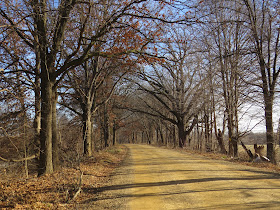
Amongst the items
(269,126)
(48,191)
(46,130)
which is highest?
(46,130)

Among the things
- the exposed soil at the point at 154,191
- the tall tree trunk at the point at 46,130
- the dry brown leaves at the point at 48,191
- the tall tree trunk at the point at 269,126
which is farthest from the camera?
the tall tree trunk at the point at 269,126

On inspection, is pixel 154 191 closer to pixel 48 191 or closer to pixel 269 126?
pixel 48 191

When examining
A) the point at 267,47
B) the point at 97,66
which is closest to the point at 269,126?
the point at 267,47

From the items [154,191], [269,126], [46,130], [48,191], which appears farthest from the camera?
[269,126]

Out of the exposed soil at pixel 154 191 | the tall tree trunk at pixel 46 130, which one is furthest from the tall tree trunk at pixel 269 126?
the tall tree trunk at pixel 46 130

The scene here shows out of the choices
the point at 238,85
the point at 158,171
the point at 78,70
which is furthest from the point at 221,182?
the point at 78,70

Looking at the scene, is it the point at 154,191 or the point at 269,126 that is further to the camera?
the point at 269,126

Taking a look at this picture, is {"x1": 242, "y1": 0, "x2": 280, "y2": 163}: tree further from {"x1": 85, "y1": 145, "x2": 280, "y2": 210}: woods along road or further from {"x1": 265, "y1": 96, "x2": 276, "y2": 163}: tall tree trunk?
{"x1": 85, "y1": 145, "x2": 280, "y2": 210}: woods along road

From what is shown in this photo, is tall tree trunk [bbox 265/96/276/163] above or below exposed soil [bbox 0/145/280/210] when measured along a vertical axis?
above

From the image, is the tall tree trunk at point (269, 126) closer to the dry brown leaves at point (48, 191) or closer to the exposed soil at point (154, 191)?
the exposed soil at point (154, 191)

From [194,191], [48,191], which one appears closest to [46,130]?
[48,191]

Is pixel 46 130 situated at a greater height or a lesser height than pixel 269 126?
greater

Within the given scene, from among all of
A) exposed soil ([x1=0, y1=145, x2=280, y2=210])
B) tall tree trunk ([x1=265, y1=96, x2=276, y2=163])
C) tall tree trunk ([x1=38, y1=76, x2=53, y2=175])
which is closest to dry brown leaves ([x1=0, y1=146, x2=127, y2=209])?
exposed soil ([x1=0, y1=145, x2=280, y2=210])

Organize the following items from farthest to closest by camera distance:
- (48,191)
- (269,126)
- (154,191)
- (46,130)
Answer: (269,126) < (46,130) < (48,191) < (154,191)
